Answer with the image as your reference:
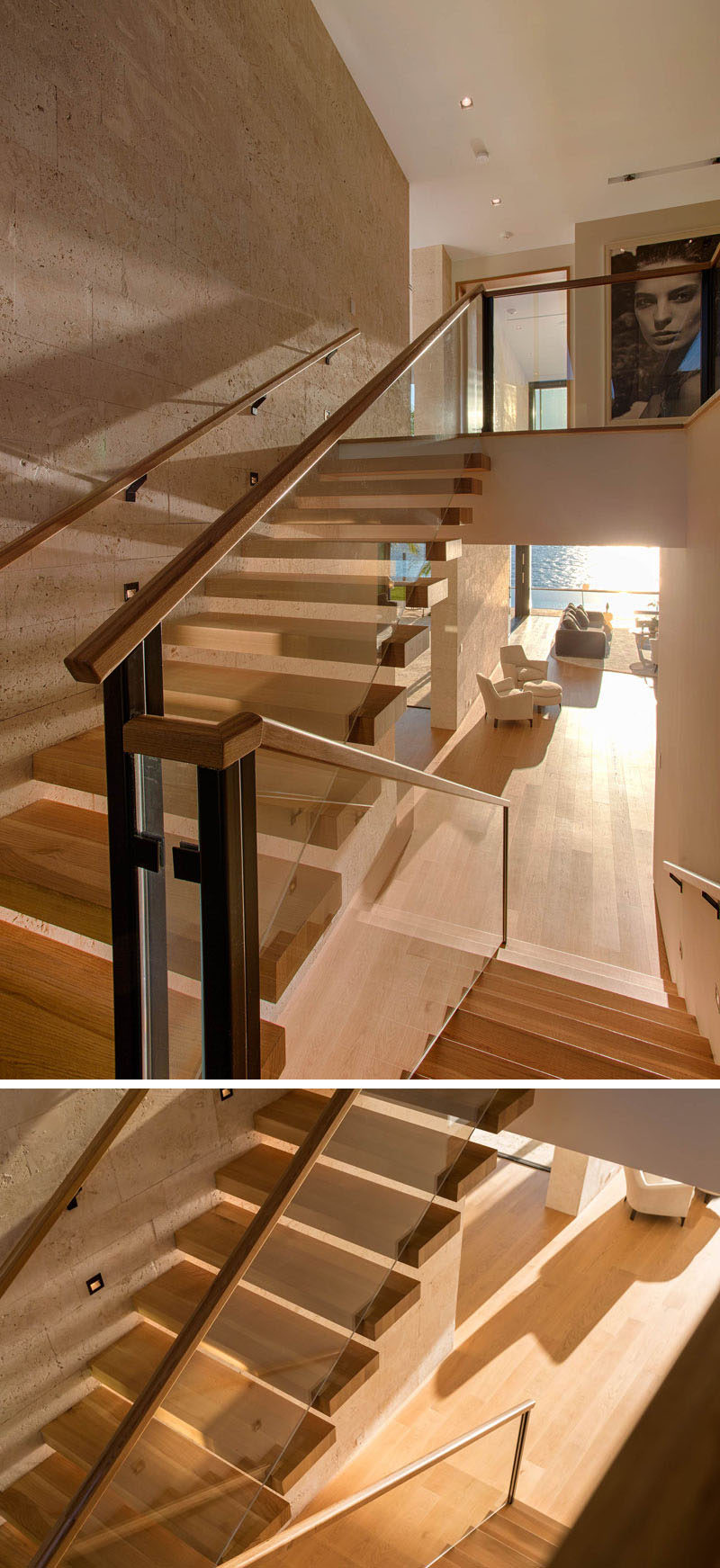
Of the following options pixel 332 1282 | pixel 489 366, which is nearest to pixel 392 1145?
pixel 332 1282

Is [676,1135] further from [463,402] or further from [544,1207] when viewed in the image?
[463,402]

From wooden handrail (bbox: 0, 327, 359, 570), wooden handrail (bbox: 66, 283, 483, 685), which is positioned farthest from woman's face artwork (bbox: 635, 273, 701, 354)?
wooden handrail (bbox: 66, 283, 483, 685)

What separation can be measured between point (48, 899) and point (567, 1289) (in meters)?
2.23

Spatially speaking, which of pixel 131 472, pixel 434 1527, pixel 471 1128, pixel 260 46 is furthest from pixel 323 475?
pixel 434 1527

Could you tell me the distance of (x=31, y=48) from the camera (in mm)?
2674

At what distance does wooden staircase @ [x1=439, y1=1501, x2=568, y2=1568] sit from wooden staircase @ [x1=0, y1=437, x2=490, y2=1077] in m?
2.32

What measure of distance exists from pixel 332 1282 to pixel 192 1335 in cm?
53

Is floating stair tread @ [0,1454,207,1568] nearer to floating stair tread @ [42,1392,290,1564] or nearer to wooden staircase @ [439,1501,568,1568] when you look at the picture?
floating stair tread @ [42,1392,290,1564]

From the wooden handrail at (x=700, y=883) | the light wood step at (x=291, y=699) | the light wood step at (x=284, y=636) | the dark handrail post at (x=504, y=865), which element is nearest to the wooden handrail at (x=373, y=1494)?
the wooden handrail at (x=700, y=883)

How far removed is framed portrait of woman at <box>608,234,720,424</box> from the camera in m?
4.62

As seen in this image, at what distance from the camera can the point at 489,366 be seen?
208 inches

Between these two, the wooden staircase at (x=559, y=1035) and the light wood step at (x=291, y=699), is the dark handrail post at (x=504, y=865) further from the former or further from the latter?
the light wood step at (x=291, y=699)

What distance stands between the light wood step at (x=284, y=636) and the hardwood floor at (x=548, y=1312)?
1.73 m

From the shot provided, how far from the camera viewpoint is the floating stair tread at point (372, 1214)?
244cm
